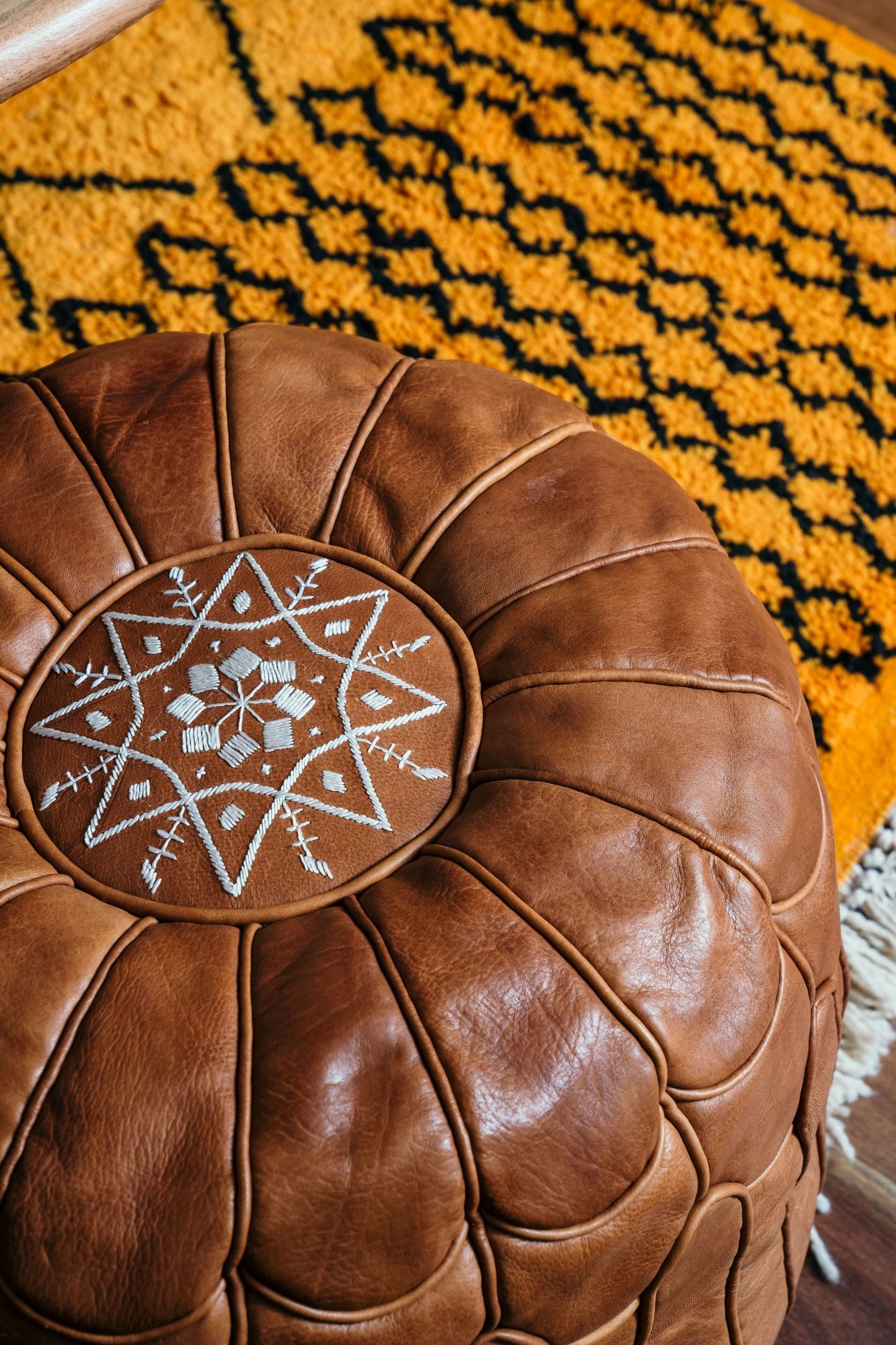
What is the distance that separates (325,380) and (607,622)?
381 millimetres

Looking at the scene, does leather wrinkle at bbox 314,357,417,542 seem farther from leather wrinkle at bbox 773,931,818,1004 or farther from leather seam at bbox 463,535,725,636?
leather wrinkle at bbox 773,931,818,1004

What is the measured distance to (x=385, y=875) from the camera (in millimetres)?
890

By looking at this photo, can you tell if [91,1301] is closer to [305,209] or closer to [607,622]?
[607,622]

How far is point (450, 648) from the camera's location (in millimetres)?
1015

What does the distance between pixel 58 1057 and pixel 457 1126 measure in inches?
10.7

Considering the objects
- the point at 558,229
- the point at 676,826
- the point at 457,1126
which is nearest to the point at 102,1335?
the point at 457,1126

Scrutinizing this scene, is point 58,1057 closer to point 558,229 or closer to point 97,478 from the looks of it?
point 97,478

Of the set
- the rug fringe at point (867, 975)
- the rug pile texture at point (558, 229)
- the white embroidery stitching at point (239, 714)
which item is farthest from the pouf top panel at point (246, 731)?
the rug pile texture at point (558, 229)

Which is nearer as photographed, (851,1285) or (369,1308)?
(369,1308)

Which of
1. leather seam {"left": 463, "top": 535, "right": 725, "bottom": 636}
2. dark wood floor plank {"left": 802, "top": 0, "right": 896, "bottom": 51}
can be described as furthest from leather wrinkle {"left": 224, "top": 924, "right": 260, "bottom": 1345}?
dark wood floor plank {"left": 802, "top": 0, "right": 896, "bottom": 51}

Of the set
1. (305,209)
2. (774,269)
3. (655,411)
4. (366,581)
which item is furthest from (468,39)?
(366,581)

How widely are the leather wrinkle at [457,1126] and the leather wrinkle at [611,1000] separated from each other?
97 millimetres

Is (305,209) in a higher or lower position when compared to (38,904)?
higher

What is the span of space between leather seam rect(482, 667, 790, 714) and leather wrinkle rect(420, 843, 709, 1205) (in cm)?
17
